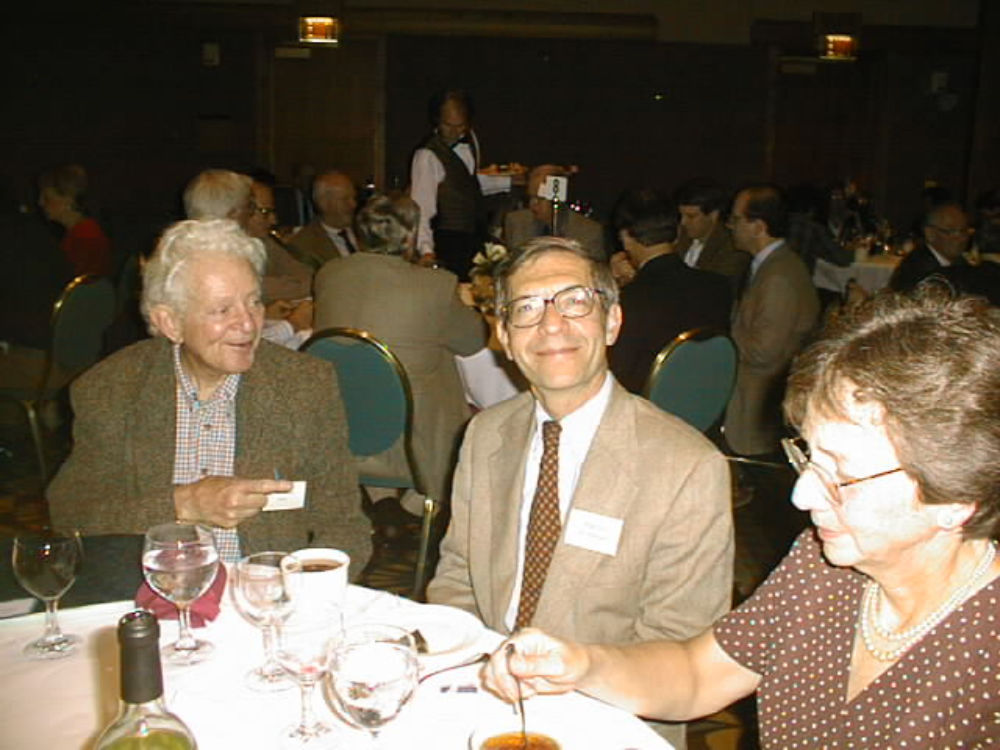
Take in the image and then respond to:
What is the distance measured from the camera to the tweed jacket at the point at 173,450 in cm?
246

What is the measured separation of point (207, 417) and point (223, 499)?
43cm

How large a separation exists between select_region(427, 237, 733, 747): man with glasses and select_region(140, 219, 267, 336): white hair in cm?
75

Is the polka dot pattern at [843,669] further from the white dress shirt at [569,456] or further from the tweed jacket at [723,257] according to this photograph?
the tweed jacket at [723,257]

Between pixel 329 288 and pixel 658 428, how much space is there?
2.41m

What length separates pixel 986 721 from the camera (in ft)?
4.41

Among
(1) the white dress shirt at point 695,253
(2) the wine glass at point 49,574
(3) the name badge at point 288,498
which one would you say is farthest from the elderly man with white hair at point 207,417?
(1) the white dress shirt at point 695,253

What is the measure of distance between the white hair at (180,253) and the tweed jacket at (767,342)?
2.96 metres

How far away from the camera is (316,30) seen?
9.95 m

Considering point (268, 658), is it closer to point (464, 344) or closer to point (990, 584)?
point (990, 584)

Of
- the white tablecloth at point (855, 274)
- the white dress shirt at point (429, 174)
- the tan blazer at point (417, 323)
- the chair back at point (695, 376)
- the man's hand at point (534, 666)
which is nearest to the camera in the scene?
the man's hand at point (534, 666)

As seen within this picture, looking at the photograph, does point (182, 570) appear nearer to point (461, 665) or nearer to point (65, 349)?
point (461, 665)

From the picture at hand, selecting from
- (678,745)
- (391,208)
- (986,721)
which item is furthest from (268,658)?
(391,208)

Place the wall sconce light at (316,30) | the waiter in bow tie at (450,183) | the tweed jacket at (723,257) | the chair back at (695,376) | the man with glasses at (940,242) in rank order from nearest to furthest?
the chair back at (695,376) < the man with glasses at (940,242) < the tweed jacket at (723,257) < the waiter in bow tie at (450,183) < the wall sconce light at (316,30)

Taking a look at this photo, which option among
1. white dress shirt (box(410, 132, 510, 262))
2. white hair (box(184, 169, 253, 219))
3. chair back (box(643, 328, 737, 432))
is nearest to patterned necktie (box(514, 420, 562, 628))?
chair back (box(643, 328, 737, 432))
